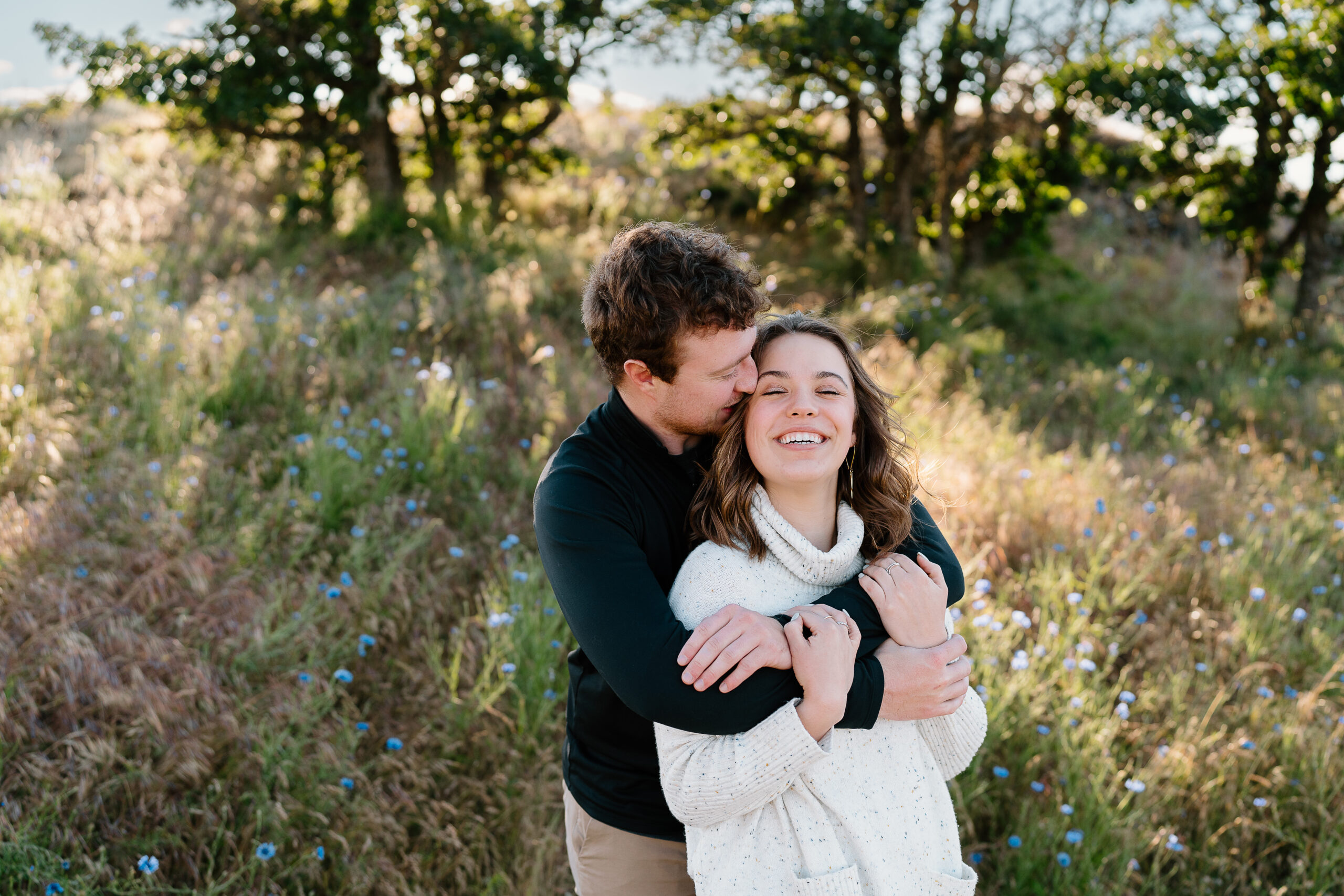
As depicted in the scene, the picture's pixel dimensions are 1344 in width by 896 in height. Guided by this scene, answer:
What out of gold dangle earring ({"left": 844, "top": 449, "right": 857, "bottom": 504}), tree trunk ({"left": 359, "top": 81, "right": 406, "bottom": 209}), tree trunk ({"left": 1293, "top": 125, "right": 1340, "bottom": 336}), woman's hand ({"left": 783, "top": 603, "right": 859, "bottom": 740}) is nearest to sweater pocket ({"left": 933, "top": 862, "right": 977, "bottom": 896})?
woman's hand ({"left": 783, "top": 603, "right": 859, "bottom": 740})

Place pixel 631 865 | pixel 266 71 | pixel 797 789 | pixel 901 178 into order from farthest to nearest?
1. pixel 901 178
2. pixel 266 71
3. pixel 631 865
4. pixel 797 789

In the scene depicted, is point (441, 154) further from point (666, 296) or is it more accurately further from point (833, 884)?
point (833, 884)

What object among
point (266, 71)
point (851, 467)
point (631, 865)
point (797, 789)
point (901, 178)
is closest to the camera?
point (797, 789)

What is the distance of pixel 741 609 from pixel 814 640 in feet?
0.51

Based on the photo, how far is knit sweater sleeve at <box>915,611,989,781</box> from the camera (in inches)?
81.0

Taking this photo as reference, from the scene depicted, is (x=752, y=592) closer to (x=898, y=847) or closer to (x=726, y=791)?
(x=726, y=791)

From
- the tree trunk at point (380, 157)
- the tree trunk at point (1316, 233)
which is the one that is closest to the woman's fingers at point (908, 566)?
the tree trunk at point (380, 157)

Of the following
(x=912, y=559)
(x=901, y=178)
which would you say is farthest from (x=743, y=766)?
(x=901, y=178)

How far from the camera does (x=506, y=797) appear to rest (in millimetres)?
3096

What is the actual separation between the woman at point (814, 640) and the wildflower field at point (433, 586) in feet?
2.00

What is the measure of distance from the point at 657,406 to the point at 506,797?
166 centimetres

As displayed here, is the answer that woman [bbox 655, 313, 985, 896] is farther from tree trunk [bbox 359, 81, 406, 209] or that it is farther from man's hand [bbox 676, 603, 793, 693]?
tree trunk [bbox 359, 81, 406, 209]

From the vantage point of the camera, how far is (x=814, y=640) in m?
1.80

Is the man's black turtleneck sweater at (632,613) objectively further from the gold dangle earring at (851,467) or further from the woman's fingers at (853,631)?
the gold dangle earring at (851,467)
